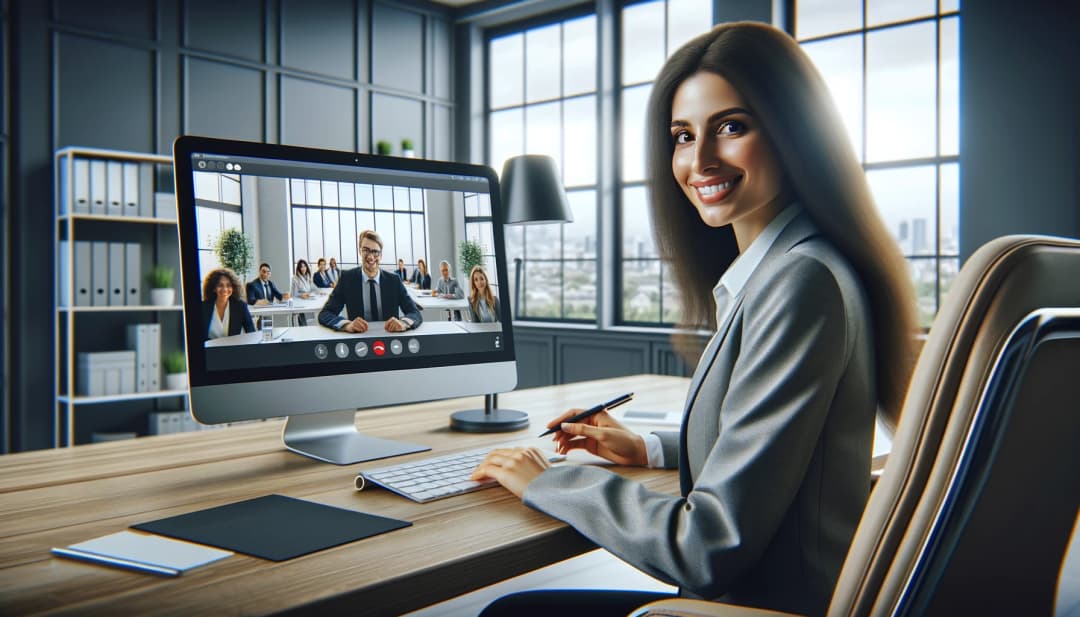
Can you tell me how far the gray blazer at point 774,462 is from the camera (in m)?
0.79

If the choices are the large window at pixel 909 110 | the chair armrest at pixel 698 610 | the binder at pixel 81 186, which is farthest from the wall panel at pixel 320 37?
the chair armrest at pixel 698 610

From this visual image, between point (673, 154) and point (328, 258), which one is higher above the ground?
point (673, 154)

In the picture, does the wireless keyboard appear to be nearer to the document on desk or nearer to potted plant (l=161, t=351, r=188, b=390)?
the document on desk

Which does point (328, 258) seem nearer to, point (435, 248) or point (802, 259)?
point (435, 248)

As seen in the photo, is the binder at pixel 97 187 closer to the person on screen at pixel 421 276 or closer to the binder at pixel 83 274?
the binder at pixel 83 274

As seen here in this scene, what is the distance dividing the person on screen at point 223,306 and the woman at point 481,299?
0.43 meters

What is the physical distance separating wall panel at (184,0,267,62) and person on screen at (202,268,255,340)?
149 inches

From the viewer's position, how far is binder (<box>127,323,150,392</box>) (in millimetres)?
4004

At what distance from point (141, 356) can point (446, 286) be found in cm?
317

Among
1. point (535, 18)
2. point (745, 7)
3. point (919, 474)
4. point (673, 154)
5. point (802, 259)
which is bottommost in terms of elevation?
point (919, 474)

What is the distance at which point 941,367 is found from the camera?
0.60 metres

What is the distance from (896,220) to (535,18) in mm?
2908

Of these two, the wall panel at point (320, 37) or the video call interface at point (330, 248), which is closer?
the video call interface at point (330, 248)

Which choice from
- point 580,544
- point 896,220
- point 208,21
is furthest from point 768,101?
point 208,21
